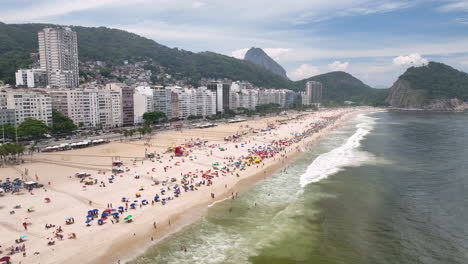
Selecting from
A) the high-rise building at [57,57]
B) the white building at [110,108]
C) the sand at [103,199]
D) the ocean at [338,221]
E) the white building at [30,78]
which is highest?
the high-rise building at [57,57]

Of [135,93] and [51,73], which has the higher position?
[51,73]

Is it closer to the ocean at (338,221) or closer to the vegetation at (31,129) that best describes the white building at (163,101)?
the vegetation at (31,129)

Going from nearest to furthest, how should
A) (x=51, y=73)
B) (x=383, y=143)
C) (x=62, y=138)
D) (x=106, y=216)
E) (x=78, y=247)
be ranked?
(x=78, y=247), (x=106, y=216), (x=62, y=138), (x=383, y=143), (x=51, y=73)

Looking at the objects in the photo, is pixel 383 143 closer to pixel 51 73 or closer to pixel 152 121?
pixel 152 121

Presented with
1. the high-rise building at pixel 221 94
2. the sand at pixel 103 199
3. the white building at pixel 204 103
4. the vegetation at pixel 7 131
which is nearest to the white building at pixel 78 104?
the vegetation at pixel 7 131

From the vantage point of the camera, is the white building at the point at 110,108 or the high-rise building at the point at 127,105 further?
the high-rise building at the point at 127,105

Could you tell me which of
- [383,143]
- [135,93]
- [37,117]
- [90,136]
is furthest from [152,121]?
[383,143]
